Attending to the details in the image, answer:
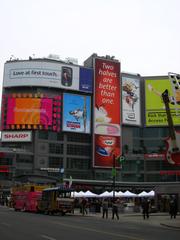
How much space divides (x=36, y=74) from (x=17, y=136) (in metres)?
16.9

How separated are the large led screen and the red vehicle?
58485 millimetres

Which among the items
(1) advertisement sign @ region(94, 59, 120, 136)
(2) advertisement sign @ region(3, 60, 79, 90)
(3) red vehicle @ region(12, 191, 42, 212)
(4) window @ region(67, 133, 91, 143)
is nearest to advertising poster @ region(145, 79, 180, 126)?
(1) advertisement sign @ region(94, 59, 120, 136)

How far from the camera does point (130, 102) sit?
13062 centimetres

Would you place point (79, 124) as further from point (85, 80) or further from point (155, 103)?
point (155, 103)

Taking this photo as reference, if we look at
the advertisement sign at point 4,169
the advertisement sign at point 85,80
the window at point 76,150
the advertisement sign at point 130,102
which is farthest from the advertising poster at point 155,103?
the advertisement sign at point 4,169

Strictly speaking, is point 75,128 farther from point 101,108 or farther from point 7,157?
point 7,157

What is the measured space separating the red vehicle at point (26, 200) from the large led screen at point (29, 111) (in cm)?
5848

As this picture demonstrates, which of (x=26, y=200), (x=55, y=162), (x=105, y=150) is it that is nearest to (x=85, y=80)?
(x=105, y=150)

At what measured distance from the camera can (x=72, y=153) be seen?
123500 millimetres

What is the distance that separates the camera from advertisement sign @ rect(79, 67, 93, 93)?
408 feet

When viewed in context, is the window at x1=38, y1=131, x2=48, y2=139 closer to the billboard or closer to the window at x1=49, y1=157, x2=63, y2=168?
the billboard

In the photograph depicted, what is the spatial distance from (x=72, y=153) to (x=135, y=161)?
1896cm

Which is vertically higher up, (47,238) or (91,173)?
(91,173)

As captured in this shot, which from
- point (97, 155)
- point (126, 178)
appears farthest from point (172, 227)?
point (126, 178)
